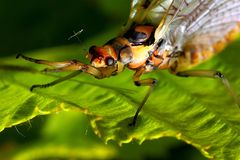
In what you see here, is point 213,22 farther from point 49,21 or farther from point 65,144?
point 49,21

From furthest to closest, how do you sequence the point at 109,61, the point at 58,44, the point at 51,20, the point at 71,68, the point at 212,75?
the point at 51,20 < the point at 58,44 < the point at 212,75 < the point at 109,61 < the point at 71,68

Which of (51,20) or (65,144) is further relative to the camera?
(51,20)

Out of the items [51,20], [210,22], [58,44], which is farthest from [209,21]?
[51,20]

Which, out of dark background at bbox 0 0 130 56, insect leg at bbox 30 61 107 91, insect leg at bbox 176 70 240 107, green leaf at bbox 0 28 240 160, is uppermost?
insect leg at bbox 30 61 107 91

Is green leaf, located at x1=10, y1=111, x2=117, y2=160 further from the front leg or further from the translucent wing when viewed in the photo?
the translucent wing

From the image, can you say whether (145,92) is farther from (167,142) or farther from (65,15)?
(65,15)

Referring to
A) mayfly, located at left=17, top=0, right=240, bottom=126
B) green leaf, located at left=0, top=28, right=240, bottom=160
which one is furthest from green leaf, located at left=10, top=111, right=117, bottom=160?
mayfly, located at left=17, top=0, right=240, bottom=126

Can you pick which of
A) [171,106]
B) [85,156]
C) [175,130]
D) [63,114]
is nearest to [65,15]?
[63,114]
